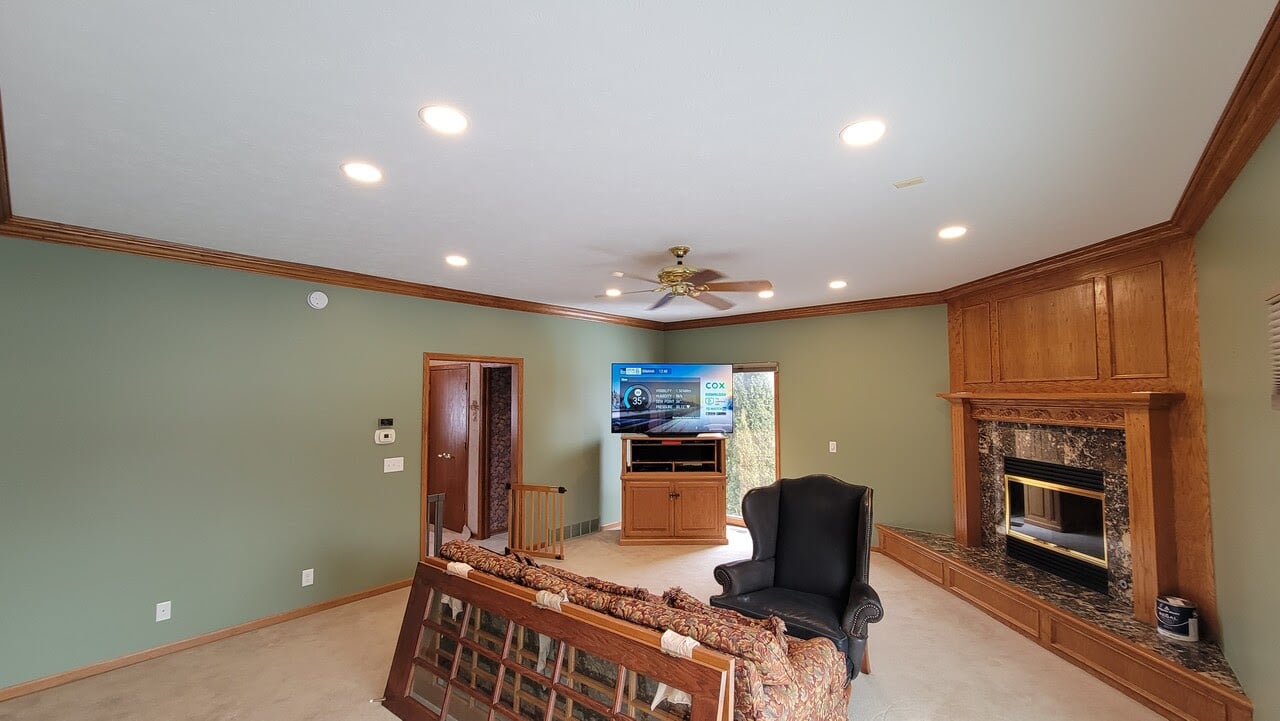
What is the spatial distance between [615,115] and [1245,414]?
297cm

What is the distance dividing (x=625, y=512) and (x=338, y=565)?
2.72 m

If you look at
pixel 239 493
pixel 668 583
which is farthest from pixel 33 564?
pixel 668 583

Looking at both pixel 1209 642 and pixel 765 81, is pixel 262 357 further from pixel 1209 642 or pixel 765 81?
pixel 1209 642

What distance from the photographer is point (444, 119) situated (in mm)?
1946

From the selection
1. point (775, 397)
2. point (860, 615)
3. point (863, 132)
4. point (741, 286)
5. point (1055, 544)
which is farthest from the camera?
point (775, 397)

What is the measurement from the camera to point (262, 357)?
399 cm

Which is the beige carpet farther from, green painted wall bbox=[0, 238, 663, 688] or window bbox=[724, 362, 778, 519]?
window bbox=[724, 362, 778, 519]

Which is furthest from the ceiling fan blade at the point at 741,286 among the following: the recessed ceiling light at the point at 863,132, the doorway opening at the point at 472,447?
the doorway opening at the point at 472,447

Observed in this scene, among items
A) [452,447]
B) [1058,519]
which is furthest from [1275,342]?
[452,447]

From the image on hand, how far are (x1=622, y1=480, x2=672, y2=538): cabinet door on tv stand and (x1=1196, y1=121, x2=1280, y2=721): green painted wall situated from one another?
4093mm

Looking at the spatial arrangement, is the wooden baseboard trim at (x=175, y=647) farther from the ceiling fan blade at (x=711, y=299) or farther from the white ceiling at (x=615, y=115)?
the ceiling fan blade at (x=711, y=299)

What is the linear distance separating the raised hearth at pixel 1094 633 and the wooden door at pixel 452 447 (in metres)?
4.87

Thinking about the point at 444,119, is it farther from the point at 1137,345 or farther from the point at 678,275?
the point at 1137,345

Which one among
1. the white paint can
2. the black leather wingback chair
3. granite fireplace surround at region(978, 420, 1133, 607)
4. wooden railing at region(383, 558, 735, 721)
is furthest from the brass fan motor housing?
the white paint can
